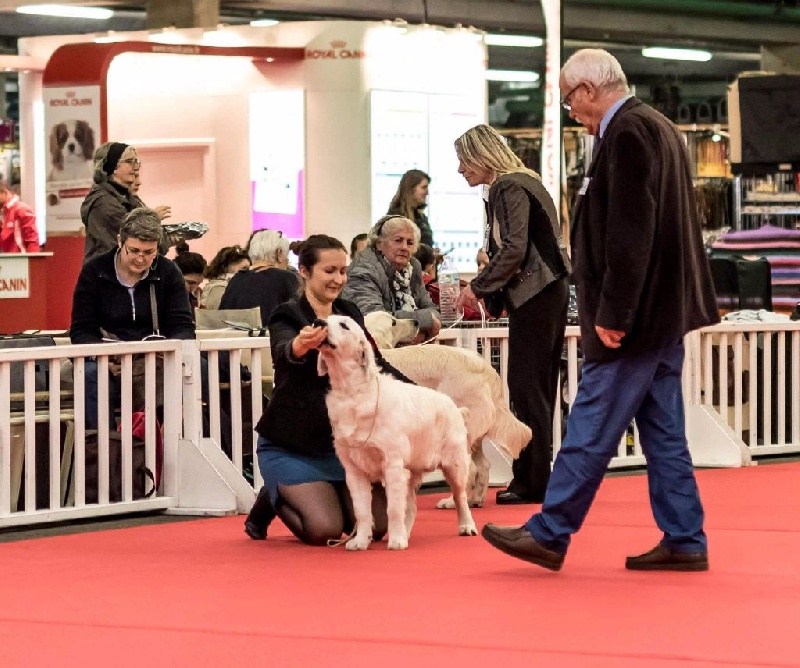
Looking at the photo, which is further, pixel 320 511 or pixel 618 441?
pixel 320 511

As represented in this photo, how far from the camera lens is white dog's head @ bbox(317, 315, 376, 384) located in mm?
5438

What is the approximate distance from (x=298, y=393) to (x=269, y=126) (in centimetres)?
899

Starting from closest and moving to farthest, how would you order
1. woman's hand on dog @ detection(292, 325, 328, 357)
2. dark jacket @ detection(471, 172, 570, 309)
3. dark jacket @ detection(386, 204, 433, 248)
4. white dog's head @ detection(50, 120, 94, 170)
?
woman's hand on dog @ detection(292, 325, 328, 357) < dark jacket @ detection(471, 172, 570, 309) < dark jacket @ detection(386, 204, 433, 248) < white dog's head @ detection(50, 120, 94, 170)

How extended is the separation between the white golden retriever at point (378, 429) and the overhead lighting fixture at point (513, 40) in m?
18.3

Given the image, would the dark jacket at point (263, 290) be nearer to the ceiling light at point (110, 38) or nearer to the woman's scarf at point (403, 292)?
the woman's scarf at point (403, 292)

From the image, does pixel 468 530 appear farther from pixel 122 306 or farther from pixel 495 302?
pixel 122 306

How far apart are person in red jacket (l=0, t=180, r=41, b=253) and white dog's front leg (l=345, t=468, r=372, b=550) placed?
9.58 m

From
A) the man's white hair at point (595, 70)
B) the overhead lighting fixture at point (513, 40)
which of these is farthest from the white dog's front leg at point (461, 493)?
the overhead lighting fixture at point (513, 40)

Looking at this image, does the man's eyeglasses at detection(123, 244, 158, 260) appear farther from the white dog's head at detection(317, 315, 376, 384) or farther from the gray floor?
the white dog's head at detection(317, 315, 376, 384)

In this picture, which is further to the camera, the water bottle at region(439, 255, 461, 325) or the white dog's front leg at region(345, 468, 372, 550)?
→ the water bottle at region(439, 255, 461, 325)

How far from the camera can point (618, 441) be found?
4.95 m

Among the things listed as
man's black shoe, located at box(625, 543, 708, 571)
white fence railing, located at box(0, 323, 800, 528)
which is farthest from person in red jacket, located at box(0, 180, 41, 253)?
man's black shoe, located at box(625, 543, 708, 571)

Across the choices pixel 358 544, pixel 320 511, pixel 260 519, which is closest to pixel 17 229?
pixel 260 519

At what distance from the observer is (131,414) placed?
700 centimetres
